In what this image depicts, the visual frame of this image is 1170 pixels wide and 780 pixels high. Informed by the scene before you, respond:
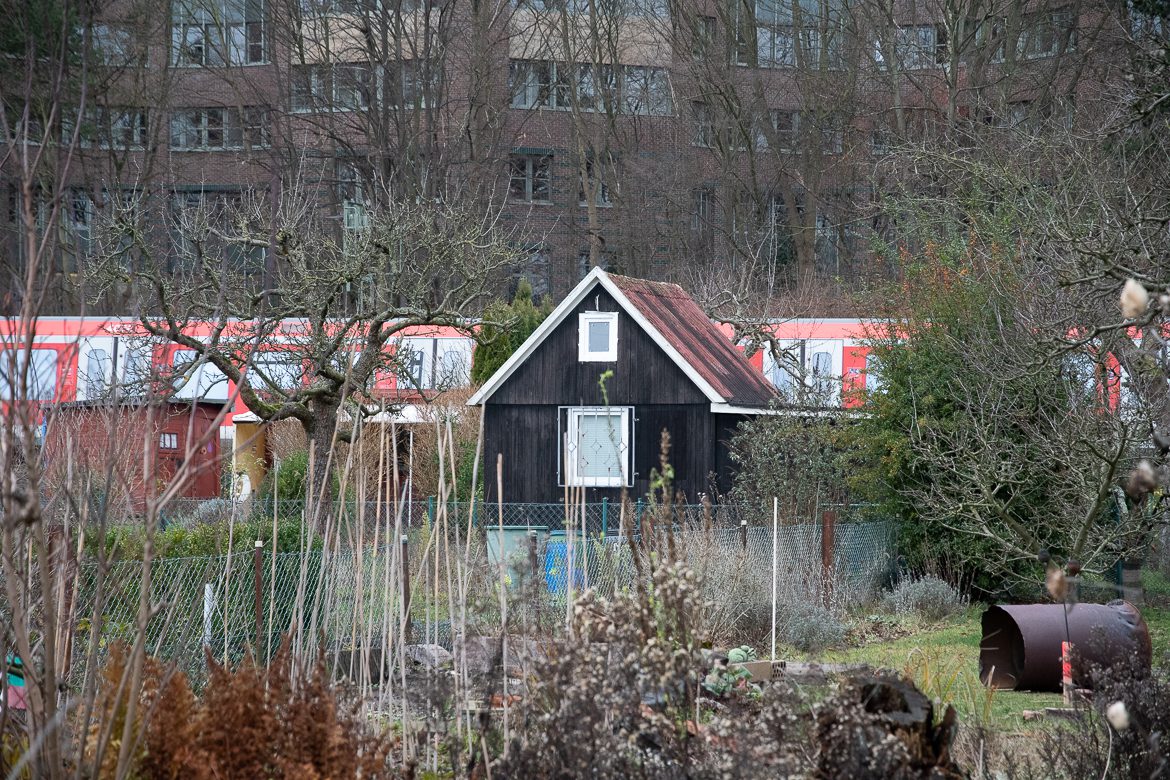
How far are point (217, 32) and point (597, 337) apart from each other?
2240 centimetres

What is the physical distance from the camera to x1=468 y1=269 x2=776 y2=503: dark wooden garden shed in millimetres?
18812

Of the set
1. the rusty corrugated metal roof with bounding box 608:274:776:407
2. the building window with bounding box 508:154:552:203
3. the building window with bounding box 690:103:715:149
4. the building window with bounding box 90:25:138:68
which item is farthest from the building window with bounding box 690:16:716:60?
the building window with bounding box 90:25:138:68

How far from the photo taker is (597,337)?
63.9 ft

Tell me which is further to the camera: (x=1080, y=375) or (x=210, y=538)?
(x=1080, y=375)

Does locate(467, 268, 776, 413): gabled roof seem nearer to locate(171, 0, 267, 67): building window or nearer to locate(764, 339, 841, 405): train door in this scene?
locate(764, 339, 841, 405): train door

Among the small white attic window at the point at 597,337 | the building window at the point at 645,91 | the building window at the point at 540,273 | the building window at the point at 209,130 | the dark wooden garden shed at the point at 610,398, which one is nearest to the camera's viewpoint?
the dark wooden garden shed at the point at 610,398

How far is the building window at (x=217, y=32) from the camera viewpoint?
34.0 metres

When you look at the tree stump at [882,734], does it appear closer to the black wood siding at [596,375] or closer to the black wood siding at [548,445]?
the black wood siding at [548,445]

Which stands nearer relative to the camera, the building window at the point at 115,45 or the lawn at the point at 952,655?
the lawn at the point at 952,655

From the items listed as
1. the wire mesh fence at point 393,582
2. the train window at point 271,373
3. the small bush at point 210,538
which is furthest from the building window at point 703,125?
the small bush at point 210,538

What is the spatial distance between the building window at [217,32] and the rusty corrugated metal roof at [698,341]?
16.8 m

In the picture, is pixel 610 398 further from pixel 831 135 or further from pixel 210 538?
pixel 831 135

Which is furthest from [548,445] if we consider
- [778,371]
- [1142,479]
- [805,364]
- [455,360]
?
[1142,479]

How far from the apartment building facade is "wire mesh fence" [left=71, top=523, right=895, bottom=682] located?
16.5 meters
